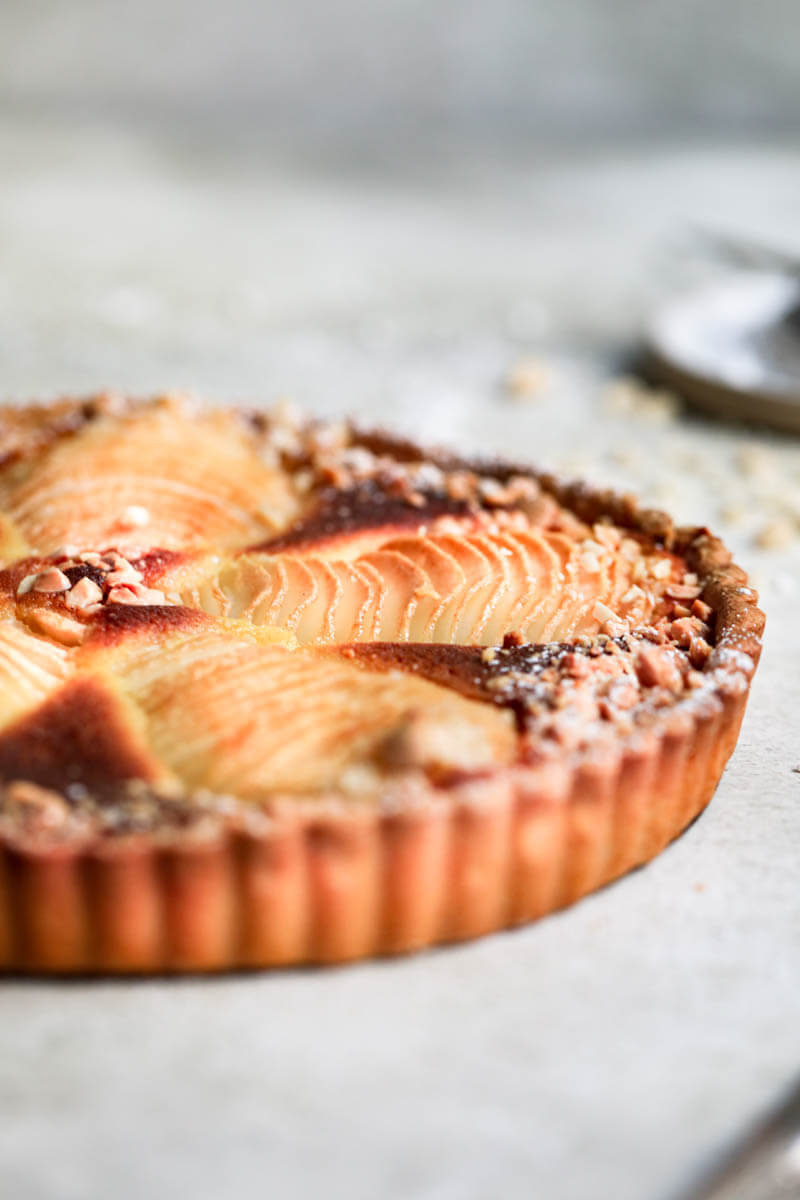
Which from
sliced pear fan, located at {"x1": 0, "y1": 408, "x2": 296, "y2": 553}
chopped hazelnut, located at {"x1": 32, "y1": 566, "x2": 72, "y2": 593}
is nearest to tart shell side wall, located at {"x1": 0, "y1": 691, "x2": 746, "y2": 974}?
chopped hazelnut, located at {"x1": 32, "y1": 566, "x2": 72, "y2": 593}

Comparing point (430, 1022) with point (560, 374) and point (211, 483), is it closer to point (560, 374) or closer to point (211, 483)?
point (211, 483)

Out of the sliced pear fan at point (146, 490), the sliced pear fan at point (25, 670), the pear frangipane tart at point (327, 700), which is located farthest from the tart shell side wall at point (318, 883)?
the sliced pear fan at point (146, 490)

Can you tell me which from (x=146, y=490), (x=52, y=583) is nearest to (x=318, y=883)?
(x=52, y=583)

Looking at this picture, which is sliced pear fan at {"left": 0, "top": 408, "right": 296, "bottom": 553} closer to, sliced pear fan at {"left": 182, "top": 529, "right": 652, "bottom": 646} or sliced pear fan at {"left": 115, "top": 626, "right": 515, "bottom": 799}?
sliced pear fan at {"left": 182, "top": 529, "right": 652, "bottom": 646}

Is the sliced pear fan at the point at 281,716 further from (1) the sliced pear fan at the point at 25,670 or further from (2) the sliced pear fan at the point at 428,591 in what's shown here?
(2) the sliced pear fan at the point at 428,591

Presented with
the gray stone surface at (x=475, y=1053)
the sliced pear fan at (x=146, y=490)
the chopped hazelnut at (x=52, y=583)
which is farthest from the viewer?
the sliced pear fan at (x=146, y=490)

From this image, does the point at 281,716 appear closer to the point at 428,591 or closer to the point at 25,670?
the point at 25,670

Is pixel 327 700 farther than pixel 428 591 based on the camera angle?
No
